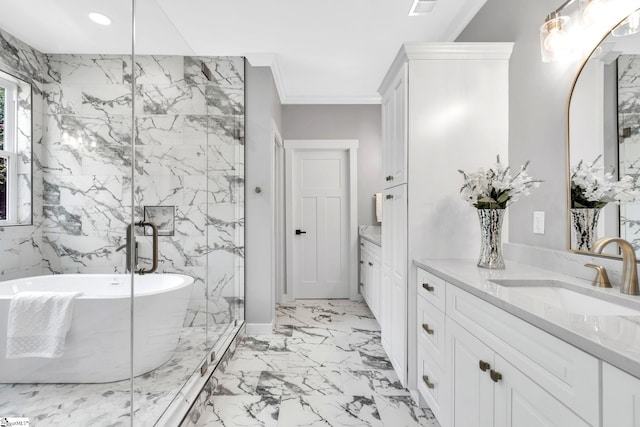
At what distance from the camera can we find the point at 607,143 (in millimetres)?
1286

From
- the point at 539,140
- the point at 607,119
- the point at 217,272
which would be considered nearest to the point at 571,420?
the point at 607,119

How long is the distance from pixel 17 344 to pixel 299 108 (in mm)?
3760

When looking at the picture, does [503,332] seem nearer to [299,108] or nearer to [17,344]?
[17,344]

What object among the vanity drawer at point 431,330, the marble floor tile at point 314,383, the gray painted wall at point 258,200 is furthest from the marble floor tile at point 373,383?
the gray painted wall at point 258,200

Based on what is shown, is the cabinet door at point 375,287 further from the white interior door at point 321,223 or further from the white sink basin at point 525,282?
the white sink basin at point 525,282

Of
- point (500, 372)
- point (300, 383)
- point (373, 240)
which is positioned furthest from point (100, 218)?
point (373, 240)

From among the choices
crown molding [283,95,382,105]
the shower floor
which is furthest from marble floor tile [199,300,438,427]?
crown molding [283,95,382,105]

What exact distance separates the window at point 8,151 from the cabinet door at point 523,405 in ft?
5.01

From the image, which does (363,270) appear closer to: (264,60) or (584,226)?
(264,60)

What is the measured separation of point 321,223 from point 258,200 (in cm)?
137

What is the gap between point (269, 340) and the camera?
3025 mm

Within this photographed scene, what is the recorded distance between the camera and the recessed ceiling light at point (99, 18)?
4.12ft

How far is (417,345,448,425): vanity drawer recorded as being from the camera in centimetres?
158

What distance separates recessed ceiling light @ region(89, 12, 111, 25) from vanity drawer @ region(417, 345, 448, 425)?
83.3 inches
